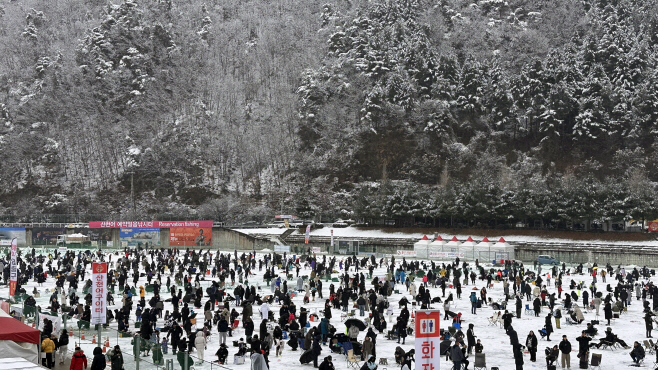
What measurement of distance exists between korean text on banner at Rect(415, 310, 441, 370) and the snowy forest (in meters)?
50.2

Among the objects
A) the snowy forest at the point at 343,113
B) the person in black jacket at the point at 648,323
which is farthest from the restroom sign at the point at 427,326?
the snowy forest at the point at 343,113

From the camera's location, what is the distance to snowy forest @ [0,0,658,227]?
263 feet

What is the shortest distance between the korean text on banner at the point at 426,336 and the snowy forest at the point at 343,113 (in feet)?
165

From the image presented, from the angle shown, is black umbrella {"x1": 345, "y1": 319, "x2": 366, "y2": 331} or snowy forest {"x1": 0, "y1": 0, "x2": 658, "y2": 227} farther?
snowy forest {"x1": 0, "y1": 0, "x2": 658, "y2": 227}

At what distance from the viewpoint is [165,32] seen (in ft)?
381

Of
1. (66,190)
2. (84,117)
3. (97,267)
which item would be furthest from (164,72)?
(97,267)

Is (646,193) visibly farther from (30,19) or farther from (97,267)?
(30,19)

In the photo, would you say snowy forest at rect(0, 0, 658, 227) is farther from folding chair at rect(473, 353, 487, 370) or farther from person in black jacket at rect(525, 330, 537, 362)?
folding chair at rect(473, 353, 487, 370)

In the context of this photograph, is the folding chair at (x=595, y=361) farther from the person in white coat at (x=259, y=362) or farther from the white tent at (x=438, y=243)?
the white tent at (x=438, y=243)

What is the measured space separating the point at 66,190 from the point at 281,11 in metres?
61.6

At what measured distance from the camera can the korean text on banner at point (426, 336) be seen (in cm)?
1154

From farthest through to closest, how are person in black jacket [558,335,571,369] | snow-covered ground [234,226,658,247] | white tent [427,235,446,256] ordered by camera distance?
snow-covered ground [234,226,658,247]
white tent [427,235,446,256]
person in black jacket [558,335,571,369]

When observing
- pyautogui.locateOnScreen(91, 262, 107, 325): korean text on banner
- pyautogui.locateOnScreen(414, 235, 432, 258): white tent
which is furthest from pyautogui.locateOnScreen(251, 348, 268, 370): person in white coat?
pyautogui.locateOnScreen(414, 235, 432, 258): white tent

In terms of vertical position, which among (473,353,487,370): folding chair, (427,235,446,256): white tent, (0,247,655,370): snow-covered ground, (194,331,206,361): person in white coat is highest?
(427,235,446,256): white tent
